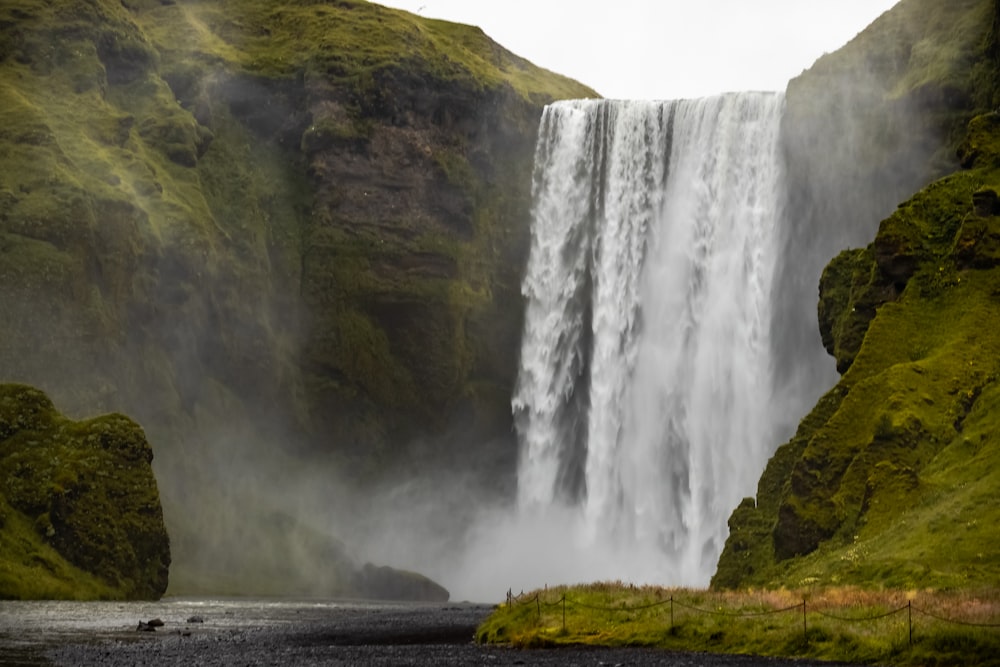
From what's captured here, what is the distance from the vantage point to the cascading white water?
96.5 m

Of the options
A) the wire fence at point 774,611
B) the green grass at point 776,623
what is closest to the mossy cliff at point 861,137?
the wire fence at point 774,611

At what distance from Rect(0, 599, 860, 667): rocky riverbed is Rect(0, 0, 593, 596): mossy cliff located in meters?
36.5

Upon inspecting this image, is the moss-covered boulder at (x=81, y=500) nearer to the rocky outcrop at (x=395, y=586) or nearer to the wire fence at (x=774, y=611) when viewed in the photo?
the rocky outcrop at (x=395, y=586)

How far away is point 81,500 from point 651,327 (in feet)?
152

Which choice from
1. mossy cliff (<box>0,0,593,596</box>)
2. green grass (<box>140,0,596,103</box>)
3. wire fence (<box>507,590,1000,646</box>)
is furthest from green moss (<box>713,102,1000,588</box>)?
green grass (<box>140,0,596,103</box>)

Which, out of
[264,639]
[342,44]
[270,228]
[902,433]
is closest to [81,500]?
[270,228]

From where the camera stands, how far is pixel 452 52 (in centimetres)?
13200

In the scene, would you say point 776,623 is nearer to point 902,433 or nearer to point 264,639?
point 902,433

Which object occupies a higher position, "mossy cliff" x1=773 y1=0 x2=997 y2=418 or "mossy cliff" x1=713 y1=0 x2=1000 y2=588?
"mossy cliff" x1=773 y1=0 x2=997 y2=418

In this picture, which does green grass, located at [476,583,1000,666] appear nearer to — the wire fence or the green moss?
the wire fence

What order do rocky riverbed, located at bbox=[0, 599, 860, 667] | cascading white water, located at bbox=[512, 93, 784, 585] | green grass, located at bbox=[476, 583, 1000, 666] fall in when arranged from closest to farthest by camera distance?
1. green grass, located at bbox=[476, 583, 1000, 666]
2. rocky riverbed, located at bbox=[0, 599, 860, 667]
3. cascading white water, located at bbox=[512, 93, 784, 585]

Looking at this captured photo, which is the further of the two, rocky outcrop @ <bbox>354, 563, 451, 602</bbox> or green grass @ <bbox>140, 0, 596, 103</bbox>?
green grass @ <bbox>140, 0, 596, 103</bbox>

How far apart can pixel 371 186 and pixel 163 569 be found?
1777 inches

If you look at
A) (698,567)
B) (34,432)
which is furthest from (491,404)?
(34,432)
